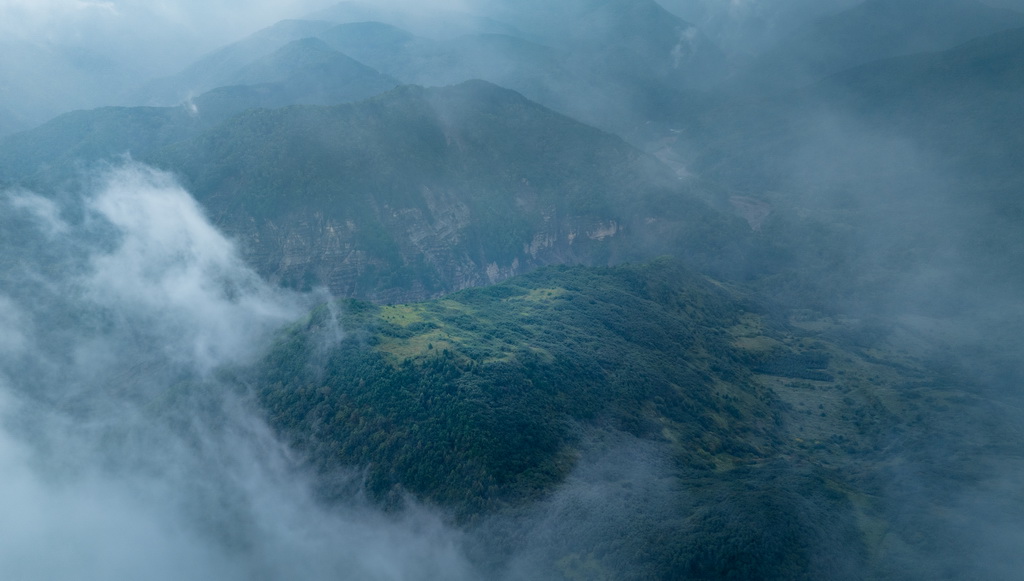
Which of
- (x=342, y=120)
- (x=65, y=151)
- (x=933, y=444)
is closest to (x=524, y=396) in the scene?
(x=933, y=444)

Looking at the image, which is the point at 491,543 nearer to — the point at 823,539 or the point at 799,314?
the point at 823,539

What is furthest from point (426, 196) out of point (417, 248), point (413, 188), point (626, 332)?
point (626, 332)

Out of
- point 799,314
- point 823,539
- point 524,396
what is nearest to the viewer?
point 823,539

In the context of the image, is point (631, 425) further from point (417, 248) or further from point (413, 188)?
point (413, 188)

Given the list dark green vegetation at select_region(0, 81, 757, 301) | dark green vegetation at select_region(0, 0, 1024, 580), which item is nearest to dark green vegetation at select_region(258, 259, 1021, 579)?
dark green vegetation at select_region(0, 0, 1024, 580)

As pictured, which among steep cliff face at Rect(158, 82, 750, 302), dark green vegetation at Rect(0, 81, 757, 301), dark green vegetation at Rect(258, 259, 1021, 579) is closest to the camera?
dark green vegetation at Rect(258, 259, 1021, 579)

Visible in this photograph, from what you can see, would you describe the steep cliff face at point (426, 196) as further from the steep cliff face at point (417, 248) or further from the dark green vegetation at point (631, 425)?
the dark green vegetation at point (631, 425)

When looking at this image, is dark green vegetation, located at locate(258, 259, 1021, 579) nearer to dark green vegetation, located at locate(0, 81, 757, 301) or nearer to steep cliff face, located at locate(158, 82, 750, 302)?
steep cliff face, located at locate(158, 82, 750, 302)

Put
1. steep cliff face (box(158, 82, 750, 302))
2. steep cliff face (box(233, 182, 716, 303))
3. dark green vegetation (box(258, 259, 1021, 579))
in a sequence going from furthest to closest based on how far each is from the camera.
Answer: steep cliff face (box(158, 82, 750, 302)), steep cliff face (box(233, 182, 716, 303)), dark green vegetation (box(258, 259, 1021, 579))
